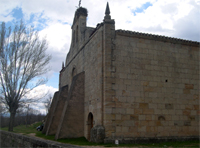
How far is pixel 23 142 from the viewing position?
32.2 ft

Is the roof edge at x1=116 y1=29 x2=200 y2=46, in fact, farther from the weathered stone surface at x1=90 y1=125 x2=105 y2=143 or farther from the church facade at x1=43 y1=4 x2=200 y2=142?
the weathered stone surface at x1=90 y1=125 x2=105 y2=143

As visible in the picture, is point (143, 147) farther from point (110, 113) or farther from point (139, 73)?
point (139, 73)

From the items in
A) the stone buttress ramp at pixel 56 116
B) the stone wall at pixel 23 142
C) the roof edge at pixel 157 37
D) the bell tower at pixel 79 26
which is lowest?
the stone wall at pixel 23 142

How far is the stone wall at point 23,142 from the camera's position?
23.3 ft

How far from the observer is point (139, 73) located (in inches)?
448

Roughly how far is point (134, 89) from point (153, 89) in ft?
3.91

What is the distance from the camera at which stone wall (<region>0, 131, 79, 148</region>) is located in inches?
279

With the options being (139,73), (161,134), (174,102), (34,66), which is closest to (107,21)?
(139,73)

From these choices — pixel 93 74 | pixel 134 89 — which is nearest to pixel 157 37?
pixel 134 89

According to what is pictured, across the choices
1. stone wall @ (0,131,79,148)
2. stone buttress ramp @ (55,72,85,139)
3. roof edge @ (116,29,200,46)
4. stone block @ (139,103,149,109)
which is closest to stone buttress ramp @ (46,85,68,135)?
stone buttress ramp @ (55,72,85,139)

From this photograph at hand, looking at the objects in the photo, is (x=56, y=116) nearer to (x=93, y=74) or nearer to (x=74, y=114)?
(x=74, y=114)

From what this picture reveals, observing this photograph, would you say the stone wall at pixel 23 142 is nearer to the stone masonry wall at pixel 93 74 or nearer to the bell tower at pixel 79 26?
the stone masonry wall at pixel 93 74

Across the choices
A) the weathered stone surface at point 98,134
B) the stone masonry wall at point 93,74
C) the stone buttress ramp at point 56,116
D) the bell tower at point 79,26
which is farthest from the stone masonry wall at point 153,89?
the stone buttress ramp at point 56,116

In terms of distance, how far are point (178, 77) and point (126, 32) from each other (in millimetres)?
4197
